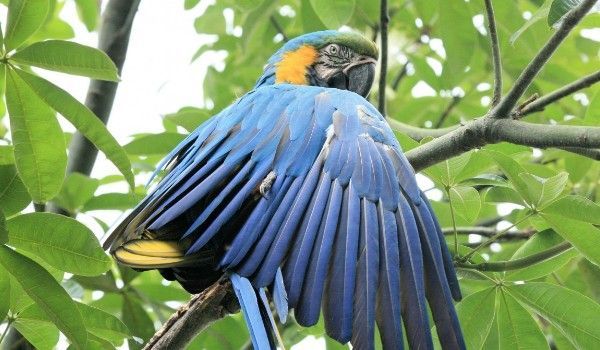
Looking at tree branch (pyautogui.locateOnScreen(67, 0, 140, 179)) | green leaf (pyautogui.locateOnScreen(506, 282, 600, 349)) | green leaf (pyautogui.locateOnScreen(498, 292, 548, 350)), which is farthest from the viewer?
tree branch (pyautogui.locateOnScreen(67, 0, 140, 179))

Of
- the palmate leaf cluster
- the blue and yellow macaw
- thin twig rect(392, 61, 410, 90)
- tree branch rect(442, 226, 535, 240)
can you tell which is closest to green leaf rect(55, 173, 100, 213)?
the palmate leaf cluster

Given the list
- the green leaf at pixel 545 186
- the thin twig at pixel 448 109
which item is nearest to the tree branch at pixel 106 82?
the thin twig at pixel 448 109

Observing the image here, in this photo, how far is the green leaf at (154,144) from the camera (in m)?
3.71

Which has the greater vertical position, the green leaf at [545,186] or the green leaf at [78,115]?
the green leaf at [78,115]

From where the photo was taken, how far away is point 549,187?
8.29ft

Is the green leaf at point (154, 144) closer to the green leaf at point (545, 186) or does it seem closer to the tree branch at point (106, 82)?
the tree branch at point (106, 82)

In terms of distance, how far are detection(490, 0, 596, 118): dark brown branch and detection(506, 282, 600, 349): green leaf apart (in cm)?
53

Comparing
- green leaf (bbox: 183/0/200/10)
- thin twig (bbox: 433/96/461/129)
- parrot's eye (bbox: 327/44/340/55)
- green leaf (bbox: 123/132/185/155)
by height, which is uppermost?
green leaf (bbox: 183/0/200/10)

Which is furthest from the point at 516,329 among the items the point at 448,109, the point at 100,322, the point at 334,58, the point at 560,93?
the point at 448,109

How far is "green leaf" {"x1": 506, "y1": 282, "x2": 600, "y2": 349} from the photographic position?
253cm

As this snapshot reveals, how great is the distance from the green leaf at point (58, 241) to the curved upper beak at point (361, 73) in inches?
71.3

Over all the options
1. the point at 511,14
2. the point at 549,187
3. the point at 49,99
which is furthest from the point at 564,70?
the point at 49,99

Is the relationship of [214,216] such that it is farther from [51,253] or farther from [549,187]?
[549,187]

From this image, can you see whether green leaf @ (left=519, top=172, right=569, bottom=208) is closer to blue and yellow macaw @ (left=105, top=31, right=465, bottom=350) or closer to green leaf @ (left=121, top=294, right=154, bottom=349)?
blue and yellow macaw @ (left=105, top=31, right=465, bottom=350)
